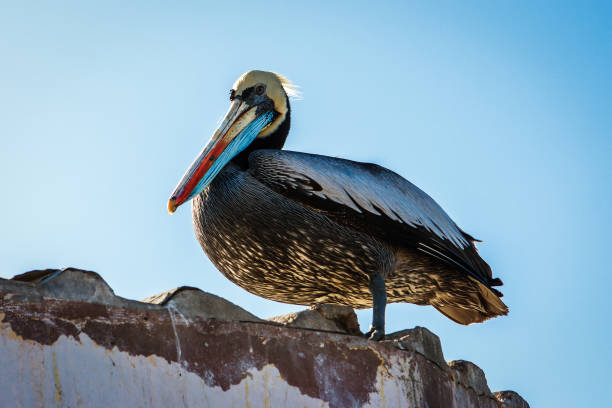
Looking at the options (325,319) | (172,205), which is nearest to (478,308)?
(325,319)

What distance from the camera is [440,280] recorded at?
6.32 meters

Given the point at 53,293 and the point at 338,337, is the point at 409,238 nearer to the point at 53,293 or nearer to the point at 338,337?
the point at 338,337

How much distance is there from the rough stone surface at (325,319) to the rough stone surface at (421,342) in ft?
0.77

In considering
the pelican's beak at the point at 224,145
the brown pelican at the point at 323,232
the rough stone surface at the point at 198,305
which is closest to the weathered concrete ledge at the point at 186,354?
the rough stone surface at the point at 198,305

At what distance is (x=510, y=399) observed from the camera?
620cm

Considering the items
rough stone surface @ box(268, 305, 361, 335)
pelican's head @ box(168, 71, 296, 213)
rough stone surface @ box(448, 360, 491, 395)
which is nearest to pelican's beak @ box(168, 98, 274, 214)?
pelican's head @ box(168, 71, 296, 213)

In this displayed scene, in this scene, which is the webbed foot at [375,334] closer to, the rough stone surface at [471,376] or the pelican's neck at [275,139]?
the rough stone surface at [471,376]

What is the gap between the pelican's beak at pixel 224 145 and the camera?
19.3ft

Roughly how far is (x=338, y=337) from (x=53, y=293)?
156 cm

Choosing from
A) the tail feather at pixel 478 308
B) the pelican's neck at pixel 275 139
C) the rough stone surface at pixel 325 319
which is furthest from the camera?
the pelican's neck at pixel 275 139

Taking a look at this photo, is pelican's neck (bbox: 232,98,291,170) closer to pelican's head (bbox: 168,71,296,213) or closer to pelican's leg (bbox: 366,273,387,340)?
pelican's head (bbox: 168,71,296,213)

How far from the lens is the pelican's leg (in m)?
5.30

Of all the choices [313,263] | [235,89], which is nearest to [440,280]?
[313,263]

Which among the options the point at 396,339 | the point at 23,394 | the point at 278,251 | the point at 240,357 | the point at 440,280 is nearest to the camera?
the point at 23,394
